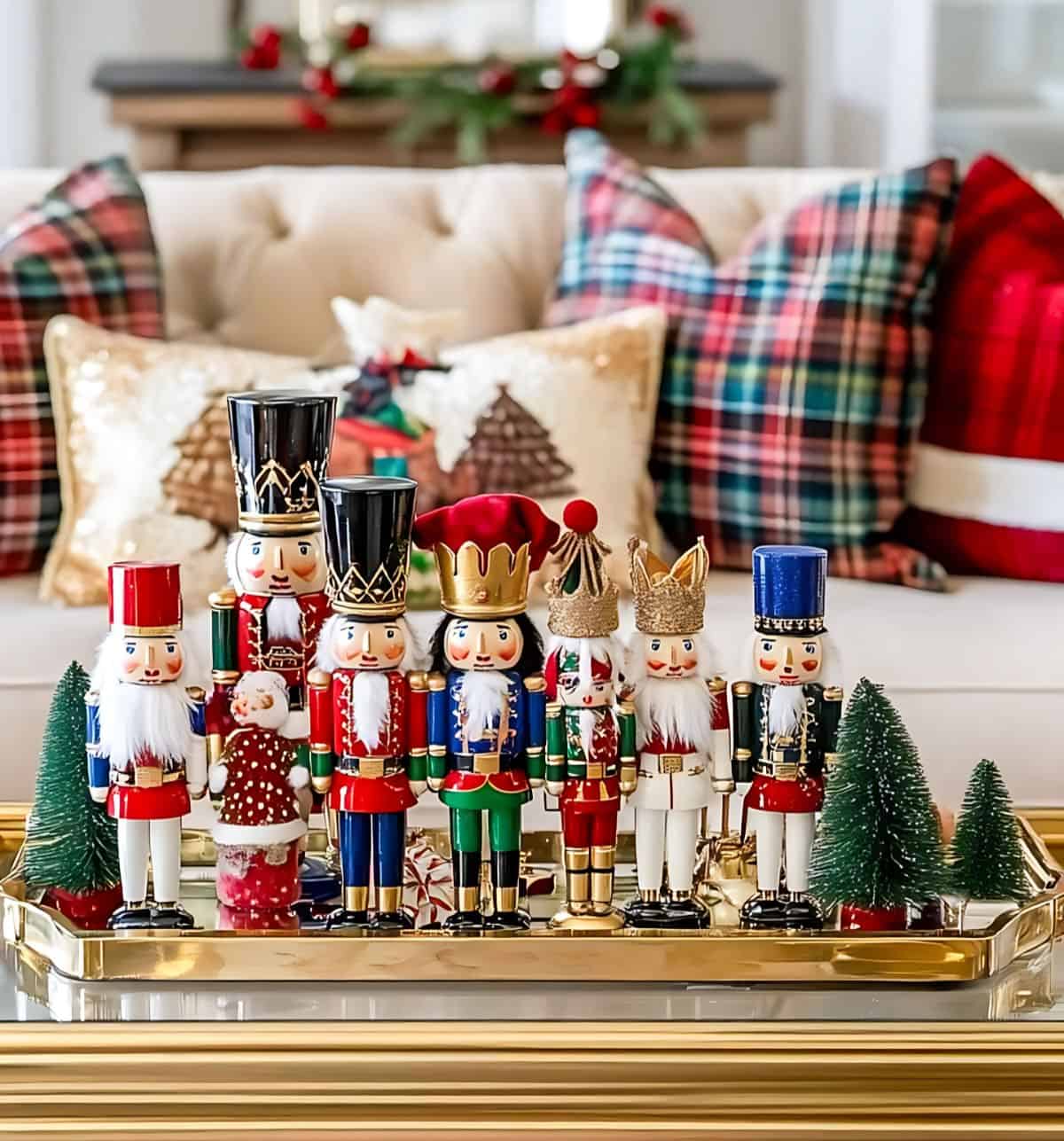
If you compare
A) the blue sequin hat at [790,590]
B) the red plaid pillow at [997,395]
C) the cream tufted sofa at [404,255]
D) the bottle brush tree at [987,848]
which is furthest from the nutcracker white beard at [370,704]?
the red plaid pillow at [997,395]

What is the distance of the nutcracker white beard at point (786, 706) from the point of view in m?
1.00

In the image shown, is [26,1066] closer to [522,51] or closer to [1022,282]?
[1022,282]

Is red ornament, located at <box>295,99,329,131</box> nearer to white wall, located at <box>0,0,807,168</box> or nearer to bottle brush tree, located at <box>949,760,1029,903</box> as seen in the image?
white wall, located at <box>0,0,807,168</box>

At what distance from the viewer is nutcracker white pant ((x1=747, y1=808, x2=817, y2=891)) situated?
3.36 ft

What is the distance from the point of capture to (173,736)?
996 mm

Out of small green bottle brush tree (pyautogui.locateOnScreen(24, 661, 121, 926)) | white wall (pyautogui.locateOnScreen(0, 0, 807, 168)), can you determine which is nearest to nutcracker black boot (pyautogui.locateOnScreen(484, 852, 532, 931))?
small green bottle brush tree (pyautogui.locateOnScreen(24, 661, 121, 926))

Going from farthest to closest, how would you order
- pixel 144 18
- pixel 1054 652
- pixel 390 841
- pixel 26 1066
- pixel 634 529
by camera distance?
1. pixel 144 18
2. pixel 634 529
3. pixel 1054 652
4. pixel 390 841
5. pixel 26 1066

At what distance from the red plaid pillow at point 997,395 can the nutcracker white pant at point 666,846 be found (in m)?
0.80

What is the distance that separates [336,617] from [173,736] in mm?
112

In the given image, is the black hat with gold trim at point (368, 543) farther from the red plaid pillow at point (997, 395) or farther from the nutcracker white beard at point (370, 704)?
the red plaid pillow at point (997, 395)

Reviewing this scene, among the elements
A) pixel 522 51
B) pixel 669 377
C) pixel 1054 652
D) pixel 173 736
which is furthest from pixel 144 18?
pixel 173 736

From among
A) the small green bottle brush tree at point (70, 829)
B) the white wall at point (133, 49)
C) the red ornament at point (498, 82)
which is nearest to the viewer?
the small green bottle brush tree at point (70, 829)

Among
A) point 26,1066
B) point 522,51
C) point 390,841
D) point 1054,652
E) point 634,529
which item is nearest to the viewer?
point 26,1066

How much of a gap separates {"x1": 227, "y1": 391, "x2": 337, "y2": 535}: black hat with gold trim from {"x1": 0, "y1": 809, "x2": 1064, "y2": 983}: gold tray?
23 centimetres
